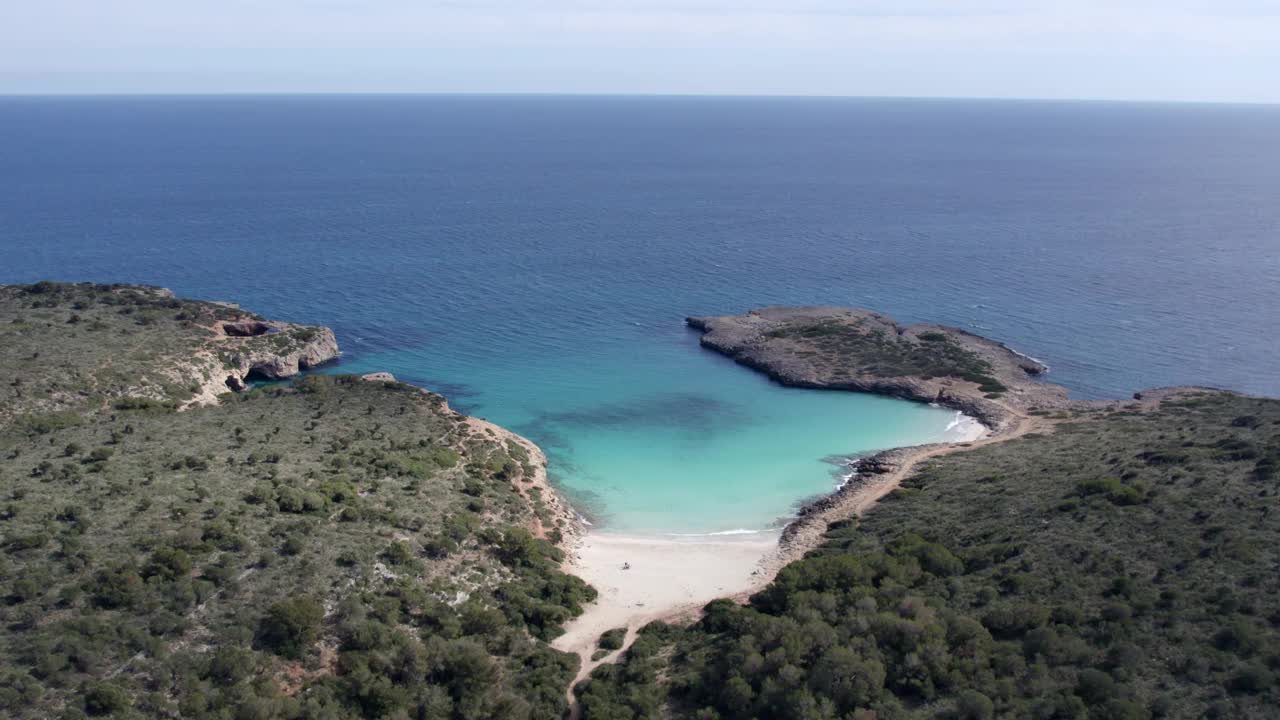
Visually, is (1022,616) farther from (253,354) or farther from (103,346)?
(103,346)

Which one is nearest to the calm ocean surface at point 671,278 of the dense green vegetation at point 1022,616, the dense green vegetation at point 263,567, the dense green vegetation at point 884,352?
the dense green vegetation at point 884,352

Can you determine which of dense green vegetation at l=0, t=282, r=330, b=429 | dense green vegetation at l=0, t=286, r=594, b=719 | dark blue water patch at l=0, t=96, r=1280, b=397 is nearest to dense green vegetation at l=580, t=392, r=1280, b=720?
dense green vegetation at l=0, t=286, r=594, b=719

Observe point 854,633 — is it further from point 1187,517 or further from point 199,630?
point 199,630

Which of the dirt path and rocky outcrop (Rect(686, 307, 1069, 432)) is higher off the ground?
rocky outcrop (Rect(686, 307, 1069, 432))

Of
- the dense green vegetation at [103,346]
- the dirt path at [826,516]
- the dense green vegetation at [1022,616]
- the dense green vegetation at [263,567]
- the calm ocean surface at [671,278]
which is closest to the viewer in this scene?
the dense green vegetation at [1022,616]

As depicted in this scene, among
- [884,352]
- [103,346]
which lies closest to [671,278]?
[884,352]

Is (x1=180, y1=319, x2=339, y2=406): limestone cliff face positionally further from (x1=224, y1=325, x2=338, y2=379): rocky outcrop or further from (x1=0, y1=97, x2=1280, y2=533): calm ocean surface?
(x1=0, y1=97, x2=1280, y2=533): calm ocean surface

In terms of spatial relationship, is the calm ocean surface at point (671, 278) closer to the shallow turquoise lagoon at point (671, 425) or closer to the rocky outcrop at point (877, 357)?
the shallow turquoise lagoon at point (671, 425)
